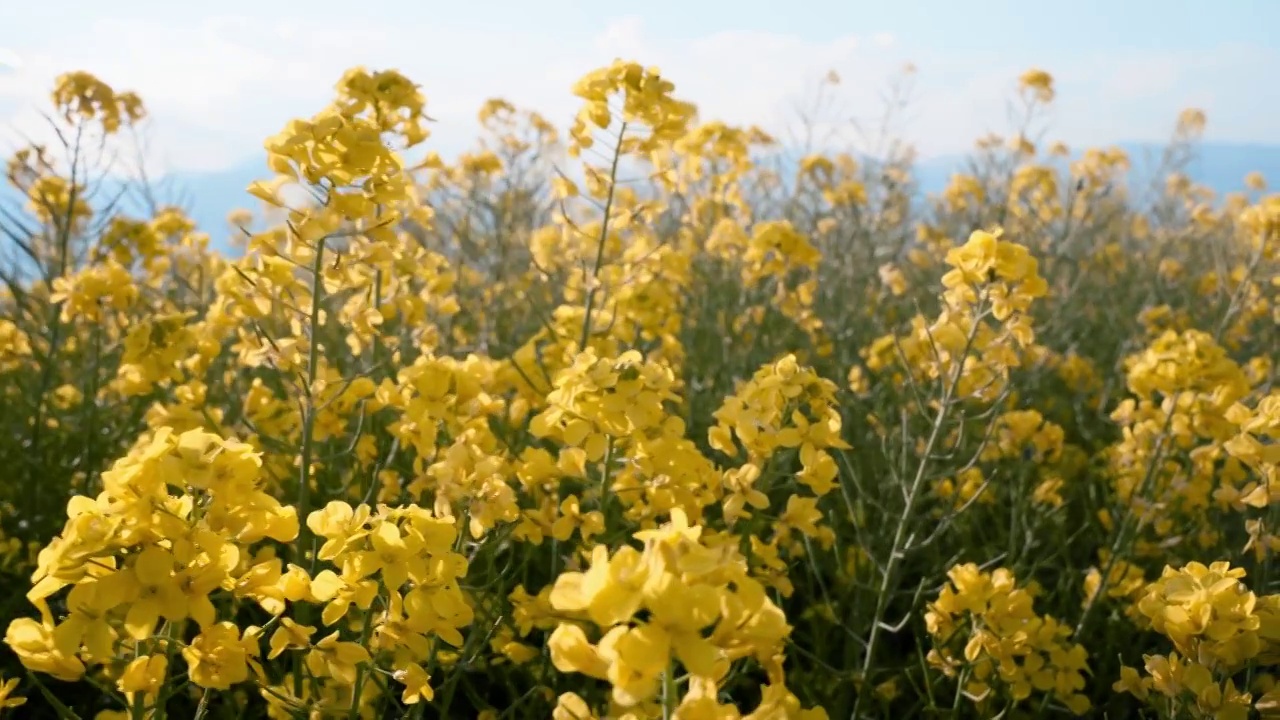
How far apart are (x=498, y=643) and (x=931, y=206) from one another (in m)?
9.67

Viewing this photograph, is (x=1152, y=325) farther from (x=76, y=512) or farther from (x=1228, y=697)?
(x=76, y=512)

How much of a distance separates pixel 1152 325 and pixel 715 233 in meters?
2.65

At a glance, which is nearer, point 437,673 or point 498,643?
A: point 498,643

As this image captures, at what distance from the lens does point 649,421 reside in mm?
2062

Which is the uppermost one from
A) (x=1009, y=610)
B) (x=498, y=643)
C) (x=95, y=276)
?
(x=95, y=276)

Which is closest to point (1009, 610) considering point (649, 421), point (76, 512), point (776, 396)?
point (776, 396)

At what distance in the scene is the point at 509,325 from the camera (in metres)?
6.25

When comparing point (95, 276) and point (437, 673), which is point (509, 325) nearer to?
point (95, 276)

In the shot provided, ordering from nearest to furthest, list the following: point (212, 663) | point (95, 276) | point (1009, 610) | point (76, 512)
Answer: point (76, 512) < point (212, 663) < point (1009, 610) < point (95, 276)

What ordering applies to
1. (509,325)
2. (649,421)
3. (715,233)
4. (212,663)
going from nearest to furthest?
(212,663) < (649,421) < (715,233) < (509,325)

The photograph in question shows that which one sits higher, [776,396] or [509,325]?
[776,396]

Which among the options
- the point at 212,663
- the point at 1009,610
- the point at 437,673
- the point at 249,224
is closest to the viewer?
the point at 212,663

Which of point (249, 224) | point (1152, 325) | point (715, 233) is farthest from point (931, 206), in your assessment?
point (249, 224)

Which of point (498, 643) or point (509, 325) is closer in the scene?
point (498, 643)
